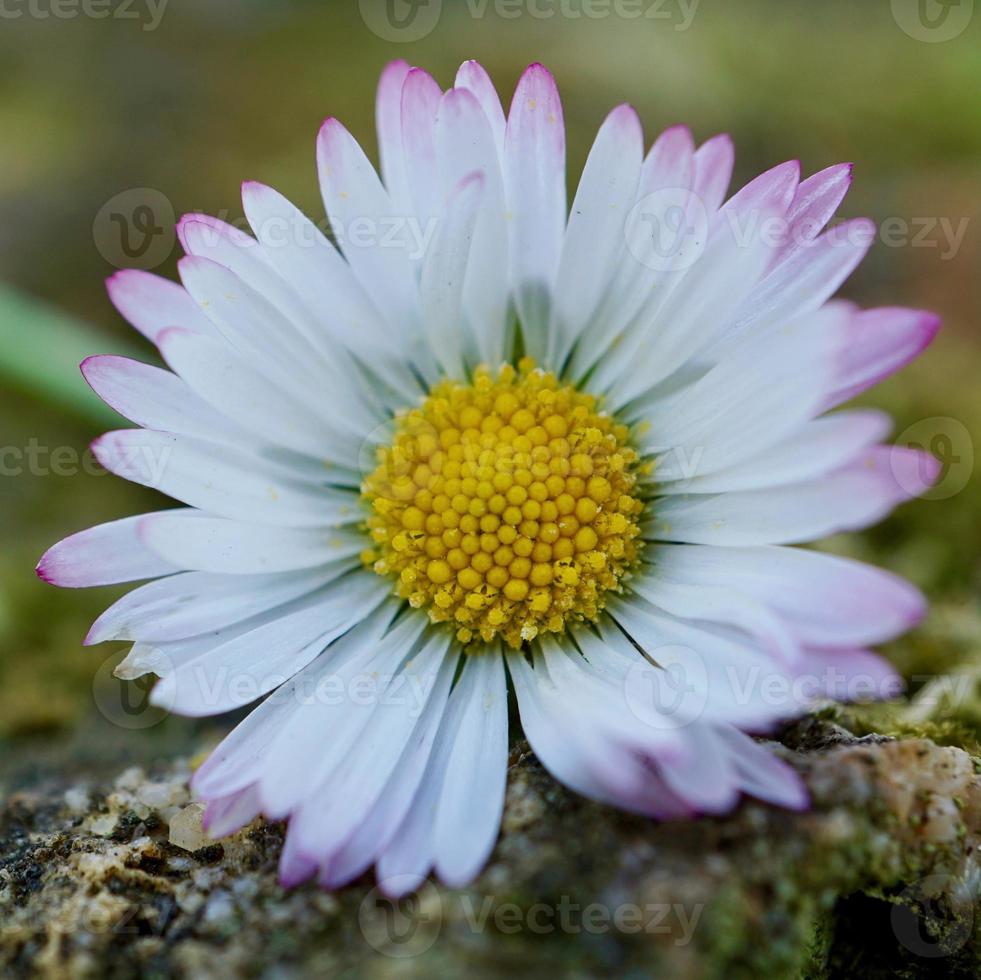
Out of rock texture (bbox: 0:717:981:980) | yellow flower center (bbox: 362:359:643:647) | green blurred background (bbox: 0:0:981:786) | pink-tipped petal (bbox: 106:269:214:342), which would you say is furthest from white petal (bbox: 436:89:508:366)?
green blurred background (bbox: 0:0:981:786)

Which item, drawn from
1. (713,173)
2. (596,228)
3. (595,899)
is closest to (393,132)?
(596,228)

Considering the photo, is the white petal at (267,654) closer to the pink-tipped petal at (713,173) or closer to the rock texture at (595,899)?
the rock texture at (595,899)

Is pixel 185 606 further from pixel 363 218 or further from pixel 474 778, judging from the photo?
pixel 363 218

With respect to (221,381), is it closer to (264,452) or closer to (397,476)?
(264,452)

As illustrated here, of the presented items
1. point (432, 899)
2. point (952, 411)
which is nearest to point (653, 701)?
point (432, 899)

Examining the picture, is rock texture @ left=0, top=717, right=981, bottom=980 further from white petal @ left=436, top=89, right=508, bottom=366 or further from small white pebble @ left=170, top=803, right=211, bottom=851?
white petal @ left=436, top=89, right=508, bottom=366

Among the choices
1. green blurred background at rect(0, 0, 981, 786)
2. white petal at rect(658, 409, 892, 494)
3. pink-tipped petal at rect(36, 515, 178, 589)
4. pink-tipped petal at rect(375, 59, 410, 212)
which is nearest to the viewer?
white petal at rect(658, 409, 892, 494)
